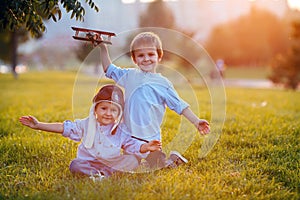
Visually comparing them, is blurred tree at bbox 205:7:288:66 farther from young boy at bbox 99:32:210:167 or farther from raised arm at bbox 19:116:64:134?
raised arm at bbox 19:116:64:134

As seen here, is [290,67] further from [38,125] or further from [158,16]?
[38,125]

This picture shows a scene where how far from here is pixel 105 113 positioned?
147 inches

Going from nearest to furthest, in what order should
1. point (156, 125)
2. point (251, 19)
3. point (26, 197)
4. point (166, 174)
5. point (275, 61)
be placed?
point (26, 197) → point (166, 174) → point (156, 125) → point (275, 61) → point (251, 19)

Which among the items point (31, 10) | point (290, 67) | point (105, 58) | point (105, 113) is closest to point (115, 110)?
point (105, 113)

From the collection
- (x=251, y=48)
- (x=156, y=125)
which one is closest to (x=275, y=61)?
(x=156, y=125)

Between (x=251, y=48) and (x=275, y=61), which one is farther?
(x=251, y=48)

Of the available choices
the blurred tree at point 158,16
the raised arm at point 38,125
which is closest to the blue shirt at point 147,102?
the raised arm at point 38,125

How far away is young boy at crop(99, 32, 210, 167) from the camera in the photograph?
12.7 ft

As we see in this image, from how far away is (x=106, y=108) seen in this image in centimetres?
375

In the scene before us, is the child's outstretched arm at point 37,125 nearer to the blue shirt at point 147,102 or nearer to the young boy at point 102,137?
the young boy at point 102,137

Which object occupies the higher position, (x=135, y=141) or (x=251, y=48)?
(x=251, y=48)

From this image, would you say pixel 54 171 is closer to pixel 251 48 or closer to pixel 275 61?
pixel 275 61

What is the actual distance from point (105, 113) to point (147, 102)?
1.40 ft

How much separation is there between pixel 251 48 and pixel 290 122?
50.4m
